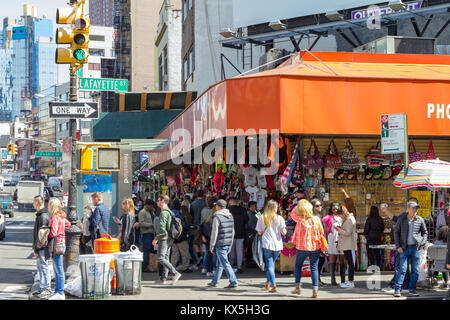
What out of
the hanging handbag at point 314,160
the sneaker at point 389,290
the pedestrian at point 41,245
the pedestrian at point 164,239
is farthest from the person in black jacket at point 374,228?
the pedestrian at point 41,245

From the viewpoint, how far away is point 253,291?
1246 centimetres

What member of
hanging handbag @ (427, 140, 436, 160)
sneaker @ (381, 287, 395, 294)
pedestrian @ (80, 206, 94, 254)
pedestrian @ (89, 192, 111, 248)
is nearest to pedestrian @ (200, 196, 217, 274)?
pedestrian @ (89, 192, 111, 248)

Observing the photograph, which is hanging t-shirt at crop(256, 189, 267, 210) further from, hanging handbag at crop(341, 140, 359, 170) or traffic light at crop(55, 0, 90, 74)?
traffic light at crop(55, 0, 90, 74)

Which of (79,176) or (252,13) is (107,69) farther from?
(79,176)

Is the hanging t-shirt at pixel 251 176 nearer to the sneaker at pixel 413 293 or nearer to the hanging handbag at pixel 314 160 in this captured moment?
the hanging handbag at pixel 314 160

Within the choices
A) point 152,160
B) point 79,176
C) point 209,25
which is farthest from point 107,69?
point 79,176

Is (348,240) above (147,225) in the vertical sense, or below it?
below

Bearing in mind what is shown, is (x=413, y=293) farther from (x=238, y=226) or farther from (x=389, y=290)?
(x=238, y=226)

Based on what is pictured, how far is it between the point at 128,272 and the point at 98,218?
2359 millimetres

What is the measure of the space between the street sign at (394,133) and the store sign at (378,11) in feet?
36.7

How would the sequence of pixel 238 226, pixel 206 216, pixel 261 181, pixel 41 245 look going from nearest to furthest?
pixel 41 245 → pixel 238 226 → pixel 206 216 → pixel 261 181

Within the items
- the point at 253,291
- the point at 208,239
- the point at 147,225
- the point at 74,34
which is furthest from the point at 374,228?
the point at 74,34

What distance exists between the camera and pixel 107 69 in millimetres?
89875

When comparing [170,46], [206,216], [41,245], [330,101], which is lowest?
[41,245]
